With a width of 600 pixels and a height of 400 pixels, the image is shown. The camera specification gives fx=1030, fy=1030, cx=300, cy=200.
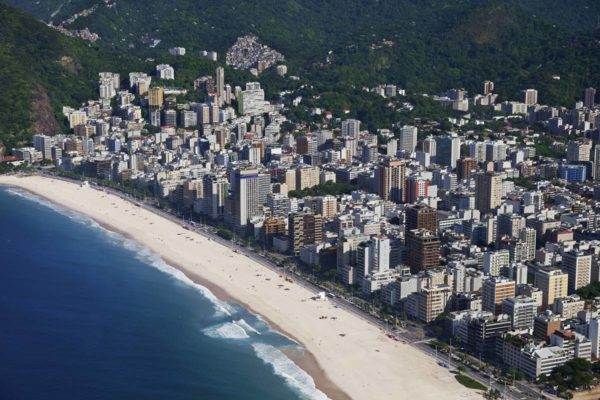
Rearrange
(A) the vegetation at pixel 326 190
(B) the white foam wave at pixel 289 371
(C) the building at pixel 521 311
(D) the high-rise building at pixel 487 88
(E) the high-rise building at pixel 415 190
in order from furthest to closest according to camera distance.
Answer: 1. (D) the high-rise building at pixel 487 88
2. (A) the vegetation at pixel 326 190
3. (E) the high-rise building at pixel 415 190
4. (C) the building at pixel 521 311
5. (B) the white foam wave at pixel 289 371

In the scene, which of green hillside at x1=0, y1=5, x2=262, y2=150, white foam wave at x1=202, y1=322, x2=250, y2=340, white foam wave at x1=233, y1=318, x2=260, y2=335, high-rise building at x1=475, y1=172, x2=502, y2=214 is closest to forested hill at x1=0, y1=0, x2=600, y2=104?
green hillside at x1=0, y1=5, x2=262, y2=150

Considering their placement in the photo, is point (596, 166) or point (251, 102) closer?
point (596, 166)

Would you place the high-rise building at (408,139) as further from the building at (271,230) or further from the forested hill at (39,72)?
the building at (271,230)

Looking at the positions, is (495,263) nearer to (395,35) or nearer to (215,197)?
(215,197)

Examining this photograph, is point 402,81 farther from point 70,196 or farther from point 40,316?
point 40,316

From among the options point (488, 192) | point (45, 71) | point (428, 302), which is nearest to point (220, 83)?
point (45, 71)

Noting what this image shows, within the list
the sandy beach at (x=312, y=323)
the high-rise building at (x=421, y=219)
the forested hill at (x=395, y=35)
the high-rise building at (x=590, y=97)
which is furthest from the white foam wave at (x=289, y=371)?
the high-rise building at (x=590, y=97)

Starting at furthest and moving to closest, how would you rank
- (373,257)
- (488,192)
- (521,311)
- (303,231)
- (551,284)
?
(488,192), (303,231), (373,257), (551,284), (521,311)
